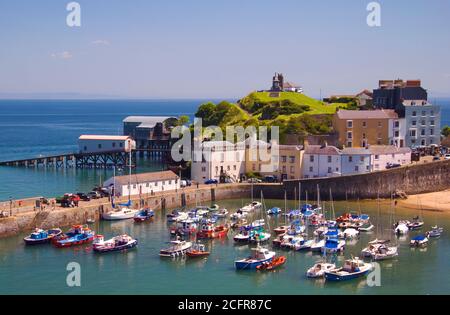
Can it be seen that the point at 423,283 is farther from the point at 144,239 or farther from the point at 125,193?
the point at 125,193

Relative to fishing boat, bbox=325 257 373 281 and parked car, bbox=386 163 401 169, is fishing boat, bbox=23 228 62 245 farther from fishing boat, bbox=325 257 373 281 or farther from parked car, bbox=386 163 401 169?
parked car, bbox=386 163 401 169

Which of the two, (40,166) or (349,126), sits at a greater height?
(349,126)

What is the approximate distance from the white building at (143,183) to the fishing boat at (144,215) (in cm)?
460

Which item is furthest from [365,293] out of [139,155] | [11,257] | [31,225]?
[139,155]

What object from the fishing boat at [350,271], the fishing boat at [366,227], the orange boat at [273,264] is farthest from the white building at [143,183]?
the fishing boat at [350,271]

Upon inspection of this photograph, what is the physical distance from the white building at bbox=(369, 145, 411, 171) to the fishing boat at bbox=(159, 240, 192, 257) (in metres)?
25.3

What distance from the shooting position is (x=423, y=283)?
116 ft

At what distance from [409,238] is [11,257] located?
79.5 feet

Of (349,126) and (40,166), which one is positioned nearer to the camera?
(349,126)

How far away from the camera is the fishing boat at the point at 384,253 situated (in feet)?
129

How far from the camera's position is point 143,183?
5600 cm

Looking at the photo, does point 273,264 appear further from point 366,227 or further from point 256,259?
point 366,227

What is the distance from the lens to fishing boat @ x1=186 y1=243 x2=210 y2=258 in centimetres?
3978

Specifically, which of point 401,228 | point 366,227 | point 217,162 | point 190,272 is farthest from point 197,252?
point 217,162
